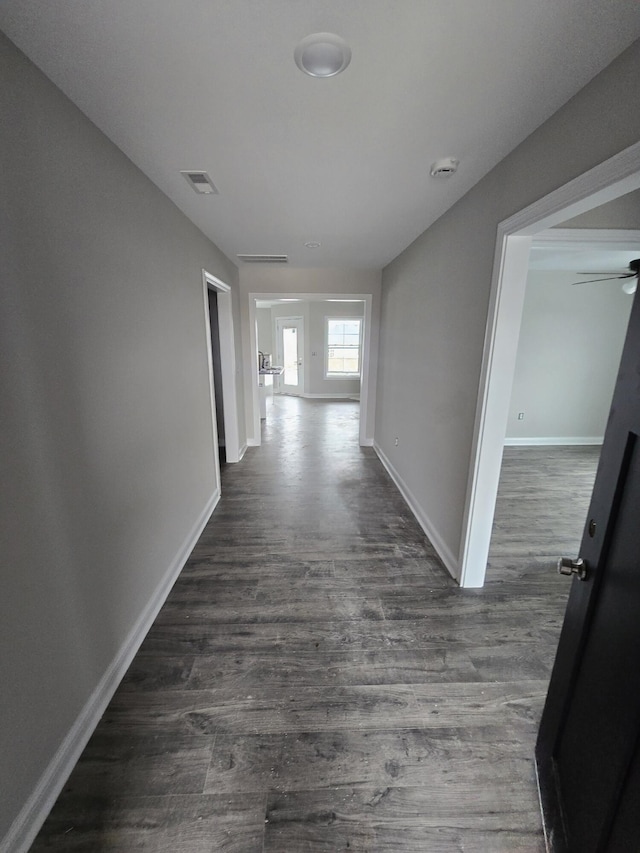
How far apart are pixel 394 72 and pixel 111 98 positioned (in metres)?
1.04

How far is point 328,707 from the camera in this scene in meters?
1.45

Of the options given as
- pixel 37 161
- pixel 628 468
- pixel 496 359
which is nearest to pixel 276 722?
pixel 628 468

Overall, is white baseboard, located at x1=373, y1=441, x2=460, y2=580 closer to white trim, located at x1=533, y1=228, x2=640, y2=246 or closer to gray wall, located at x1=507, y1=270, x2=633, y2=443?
white trim, located at x1=533, y1=228, x2=640, y2=246

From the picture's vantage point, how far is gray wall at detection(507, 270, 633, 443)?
4.66 metres

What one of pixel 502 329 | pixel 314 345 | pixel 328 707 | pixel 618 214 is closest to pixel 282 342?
pixel 314 345

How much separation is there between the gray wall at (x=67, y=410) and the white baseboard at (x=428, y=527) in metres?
1.90

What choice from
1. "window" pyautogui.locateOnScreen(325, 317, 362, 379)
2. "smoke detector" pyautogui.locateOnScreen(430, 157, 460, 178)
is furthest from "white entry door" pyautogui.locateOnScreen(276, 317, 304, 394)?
"smoke detector" pyautogui.locateOnScreen(430, 157, 460, 178)

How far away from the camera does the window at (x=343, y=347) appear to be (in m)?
8.28

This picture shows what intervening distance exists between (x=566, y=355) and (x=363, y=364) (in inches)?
118

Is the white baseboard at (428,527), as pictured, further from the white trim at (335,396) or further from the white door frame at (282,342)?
the white door frame at (282,342)

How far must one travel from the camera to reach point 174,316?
7.31 ft

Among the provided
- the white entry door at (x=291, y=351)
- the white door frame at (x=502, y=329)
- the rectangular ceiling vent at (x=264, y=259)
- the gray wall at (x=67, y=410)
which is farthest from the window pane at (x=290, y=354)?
the white door frame at (x=502, y=329)

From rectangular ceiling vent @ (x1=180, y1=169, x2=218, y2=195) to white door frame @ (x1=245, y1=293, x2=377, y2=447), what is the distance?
252 cm

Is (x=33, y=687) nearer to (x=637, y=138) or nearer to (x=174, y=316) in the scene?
(x=174, y=316)
